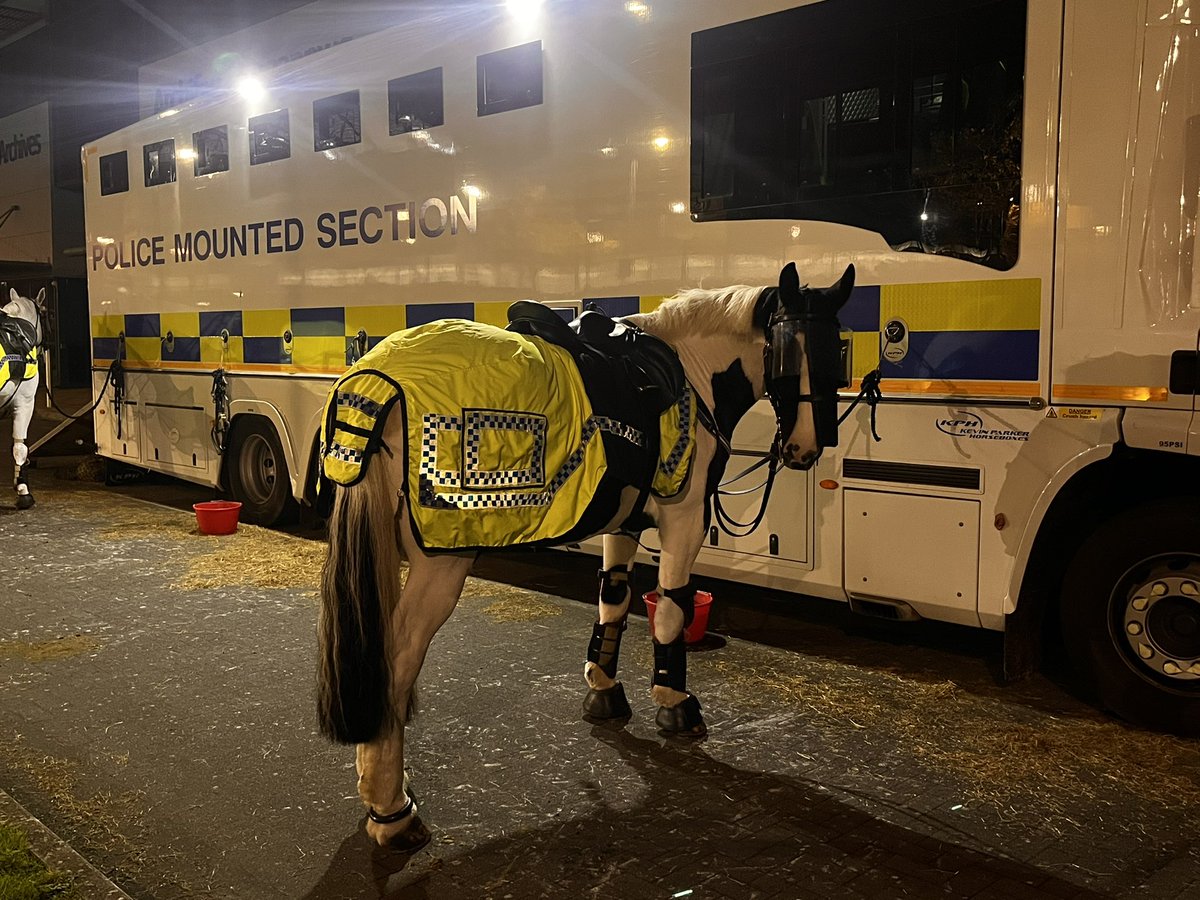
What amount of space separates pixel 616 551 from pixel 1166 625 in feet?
7.11

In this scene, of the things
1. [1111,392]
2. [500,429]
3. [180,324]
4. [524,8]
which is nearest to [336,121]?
[524,8]

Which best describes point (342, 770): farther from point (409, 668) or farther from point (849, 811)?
point (849, 811)

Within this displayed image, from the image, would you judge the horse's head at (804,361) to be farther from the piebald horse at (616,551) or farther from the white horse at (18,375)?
the white horse at (18,375)

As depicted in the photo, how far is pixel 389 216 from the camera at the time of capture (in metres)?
6.93

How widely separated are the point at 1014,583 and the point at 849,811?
138cm

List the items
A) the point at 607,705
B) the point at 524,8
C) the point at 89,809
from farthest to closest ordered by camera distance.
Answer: the point at 524,8 < the point at 607,705 < the point at 89,809

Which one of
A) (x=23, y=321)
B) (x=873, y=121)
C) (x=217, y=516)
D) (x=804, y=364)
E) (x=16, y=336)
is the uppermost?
(x=873, y=121)

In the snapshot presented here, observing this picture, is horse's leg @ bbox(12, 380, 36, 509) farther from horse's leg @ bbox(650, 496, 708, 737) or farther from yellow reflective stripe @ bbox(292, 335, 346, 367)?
horse's leg @ bbox(650, 496, 708, 737)

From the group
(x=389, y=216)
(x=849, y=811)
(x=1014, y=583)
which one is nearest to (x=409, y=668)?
(x=849, y=811)

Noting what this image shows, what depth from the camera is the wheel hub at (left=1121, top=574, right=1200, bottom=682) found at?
13.2 ft

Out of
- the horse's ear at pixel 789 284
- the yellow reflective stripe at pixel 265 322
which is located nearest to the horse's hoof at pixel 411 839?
the horse's ear at pixel 789 284

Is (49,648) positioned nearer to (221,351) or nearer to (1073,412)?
(221,351)

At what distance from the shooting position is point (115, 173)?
9.84 m

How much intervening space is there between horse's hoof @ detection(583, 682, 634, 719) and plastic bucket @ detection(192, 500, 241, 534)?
15.8 feet
